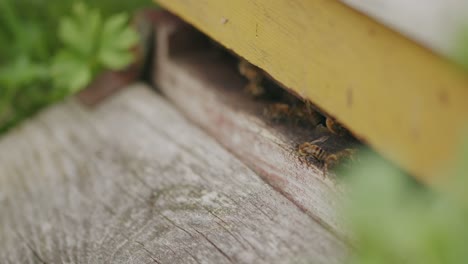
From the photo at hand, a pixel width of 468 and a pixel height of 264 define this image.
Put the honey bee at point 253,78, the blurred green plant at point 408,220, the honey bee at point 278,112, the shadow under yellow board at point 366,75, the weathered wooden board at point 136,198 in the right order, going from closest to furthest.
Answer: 1. the blurred green plant at point 408,220
2. the shadow under yellow board at point 366,75
3. the weathered wooden board at point 136,198
4. the honey bee at point 278,112
5. the honey bee at point 253,78

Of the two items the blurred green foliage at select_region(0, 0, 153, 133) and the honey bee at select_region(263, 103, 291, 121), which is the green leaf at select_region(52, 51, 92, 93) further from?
the honey bee at select_region(263, 103, 291, 121)

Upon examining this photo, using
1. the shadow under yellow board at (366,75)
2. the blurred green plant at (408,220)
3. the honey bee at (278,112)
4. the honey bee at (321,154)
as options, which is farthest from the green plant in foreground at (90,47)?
the blurred green plant at (408,220)

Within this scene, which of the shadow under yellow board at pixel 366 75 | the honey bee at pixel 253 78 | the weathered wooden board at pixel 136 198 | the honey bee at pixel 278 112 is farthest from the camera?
the honey bee at pixel 253 78

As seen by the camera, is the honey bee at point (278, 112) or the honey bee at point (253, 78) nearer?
the honey bee at point (278, 112)

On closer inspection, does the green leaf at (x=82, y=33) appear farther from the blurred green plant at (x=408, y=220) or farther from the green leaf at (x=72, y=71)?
the blurred green plant at (x=408, y=220)

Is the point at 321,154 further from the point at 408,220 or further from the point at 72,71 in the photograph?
the point at 72,71

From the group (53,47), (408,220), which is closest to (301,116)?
(408,220)
